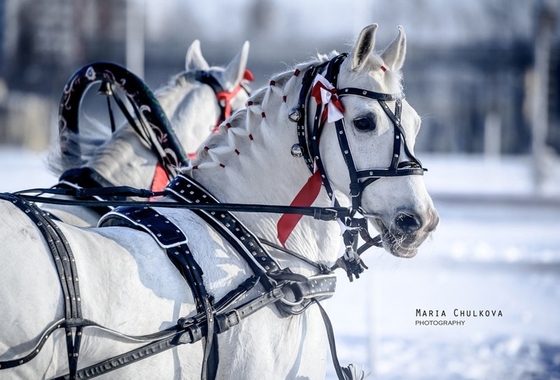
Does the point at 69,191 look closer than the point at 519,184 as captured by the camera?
Yes

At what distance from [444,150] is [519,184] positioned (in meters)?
9.79

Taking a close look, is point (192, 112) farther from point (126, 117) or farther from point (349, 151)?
point (349, 151)

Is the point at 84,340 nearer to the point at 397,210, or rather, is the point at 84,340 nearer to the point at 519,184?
the point at 397,210

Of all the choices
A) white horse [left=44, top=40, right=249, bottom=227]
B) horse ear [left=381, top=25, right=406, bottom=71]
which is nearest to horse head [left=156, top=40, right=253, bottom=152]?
white horse [left=44, top=40, right=249, bottom=227]

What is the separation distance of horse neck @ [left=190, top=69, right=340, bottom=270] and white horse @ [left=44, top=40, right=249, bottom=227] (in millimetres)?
1280

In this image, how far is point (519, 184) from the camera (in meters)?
A: 20.9

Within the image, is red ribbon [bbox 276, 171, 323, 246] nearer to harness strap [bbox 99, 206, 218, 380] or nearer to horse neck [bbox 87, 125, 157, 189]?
harness strap [bbox 99, 206, 218, 380]

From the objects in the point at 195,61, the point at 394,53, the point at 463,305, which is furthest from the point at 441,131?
the point at 394,53

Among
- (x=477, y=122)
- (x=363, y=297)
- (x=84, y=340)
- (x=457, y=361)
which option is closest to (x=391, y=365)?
(x=457, y=361)

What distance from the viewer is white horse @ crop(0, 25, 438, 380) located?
7.57 ft

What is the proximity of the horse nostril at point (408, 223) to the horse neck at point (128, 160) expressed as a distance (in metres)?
2.04

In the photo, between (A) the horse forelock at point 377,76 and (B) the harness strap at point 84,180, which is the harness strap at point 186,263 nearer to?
(A) the horse forelock at point 377,76

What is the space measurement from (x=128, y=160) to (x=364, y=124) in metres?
1.98

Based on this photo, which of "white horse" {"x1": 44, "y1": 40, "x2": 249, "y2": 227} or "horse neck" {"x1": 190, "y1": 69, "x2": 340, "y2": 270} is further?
"white horse" {"x1": 44, "y1": 40, "x2": 249, "y2": 227}
